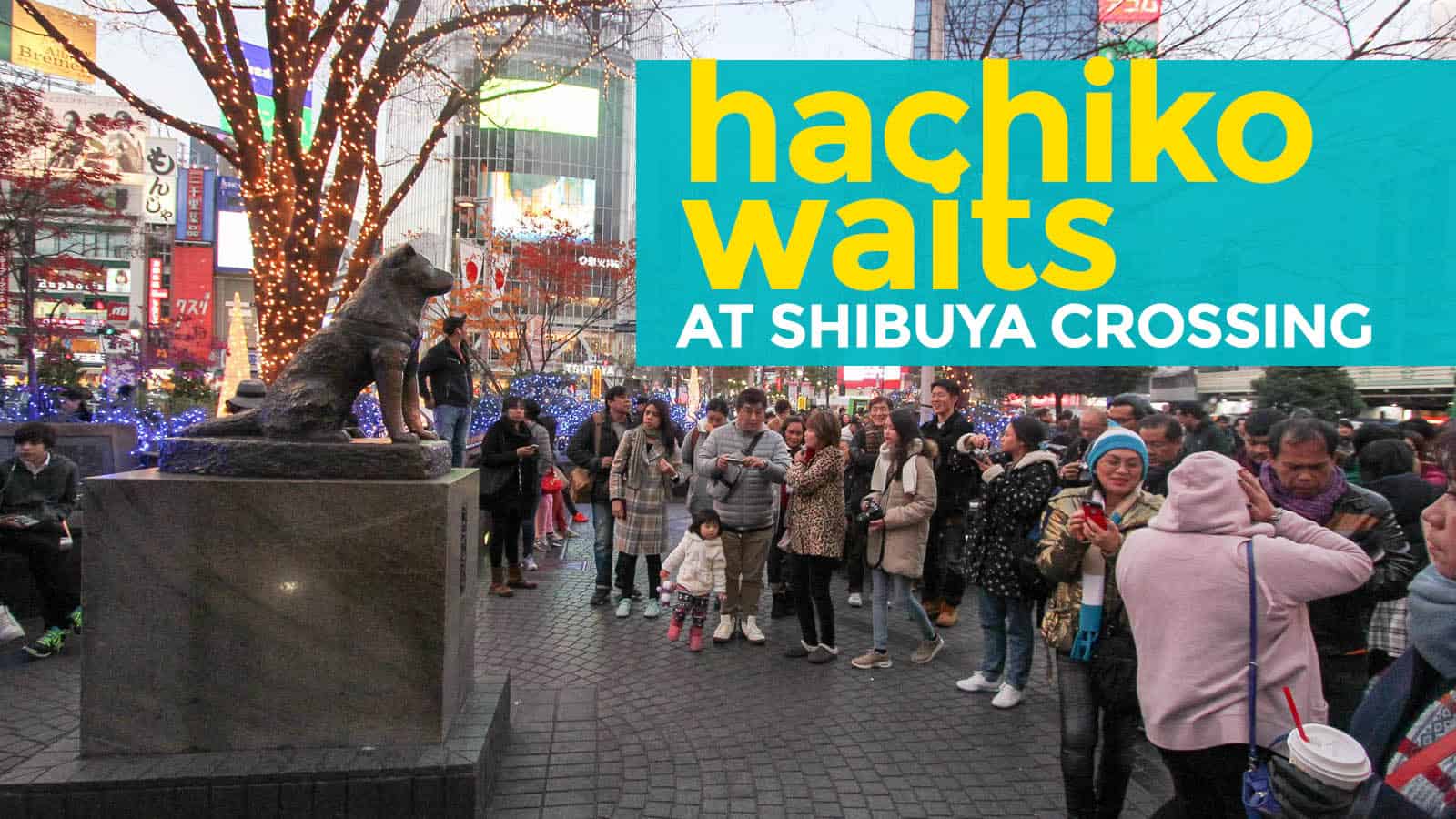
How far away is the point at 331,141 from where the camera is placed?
392 inches

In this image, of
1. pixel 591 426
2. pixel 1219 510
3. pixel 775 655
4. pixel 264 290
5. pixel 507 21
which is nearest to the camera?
pixel 1219 510

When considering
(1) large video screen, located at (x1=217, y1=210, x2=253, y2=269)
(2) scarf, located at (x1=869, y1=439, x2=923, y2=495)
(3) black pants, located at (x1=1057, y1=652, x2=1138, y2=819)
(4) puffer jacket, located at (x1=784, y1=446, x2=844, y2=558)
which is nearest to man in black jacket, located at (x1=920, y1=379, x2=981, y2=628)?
(2) scarf, located at (x1=869, y1=439, x2=923, y2=495)

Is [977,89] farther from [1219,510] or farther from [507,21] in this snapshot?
[507,21]

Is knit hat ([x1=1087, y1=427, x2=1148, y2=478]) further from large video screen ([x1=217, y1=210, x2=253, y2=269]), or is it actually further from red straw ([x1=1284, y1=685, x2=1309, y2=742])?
large video screen ([x1=217, y1=210, x2=253, y2=269])

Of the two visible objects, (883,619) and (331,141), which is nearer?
(883,619)

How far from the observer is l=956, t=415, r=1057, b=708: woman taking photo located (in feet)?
14.6

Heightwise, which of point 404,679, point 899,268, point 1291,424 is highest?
point 899,268

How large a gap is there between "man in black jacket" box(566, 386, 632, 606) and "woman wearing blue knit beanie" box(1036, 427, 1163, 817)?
4.44 meters

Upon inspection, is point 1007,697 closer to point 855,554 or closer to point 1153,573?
point 855,554

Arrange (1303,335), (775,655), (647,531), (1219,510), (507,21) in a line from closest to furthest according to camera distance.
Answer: (1219,510) < (1303,335) < (775,655) < (647,531) < (507,21)

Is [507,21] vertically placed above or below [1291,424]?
above

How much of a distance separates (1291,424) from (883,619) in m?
2.85

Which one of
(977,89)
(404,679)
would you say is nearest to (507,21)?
(977,89)

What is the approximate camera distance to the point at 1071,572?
327 centimetres
